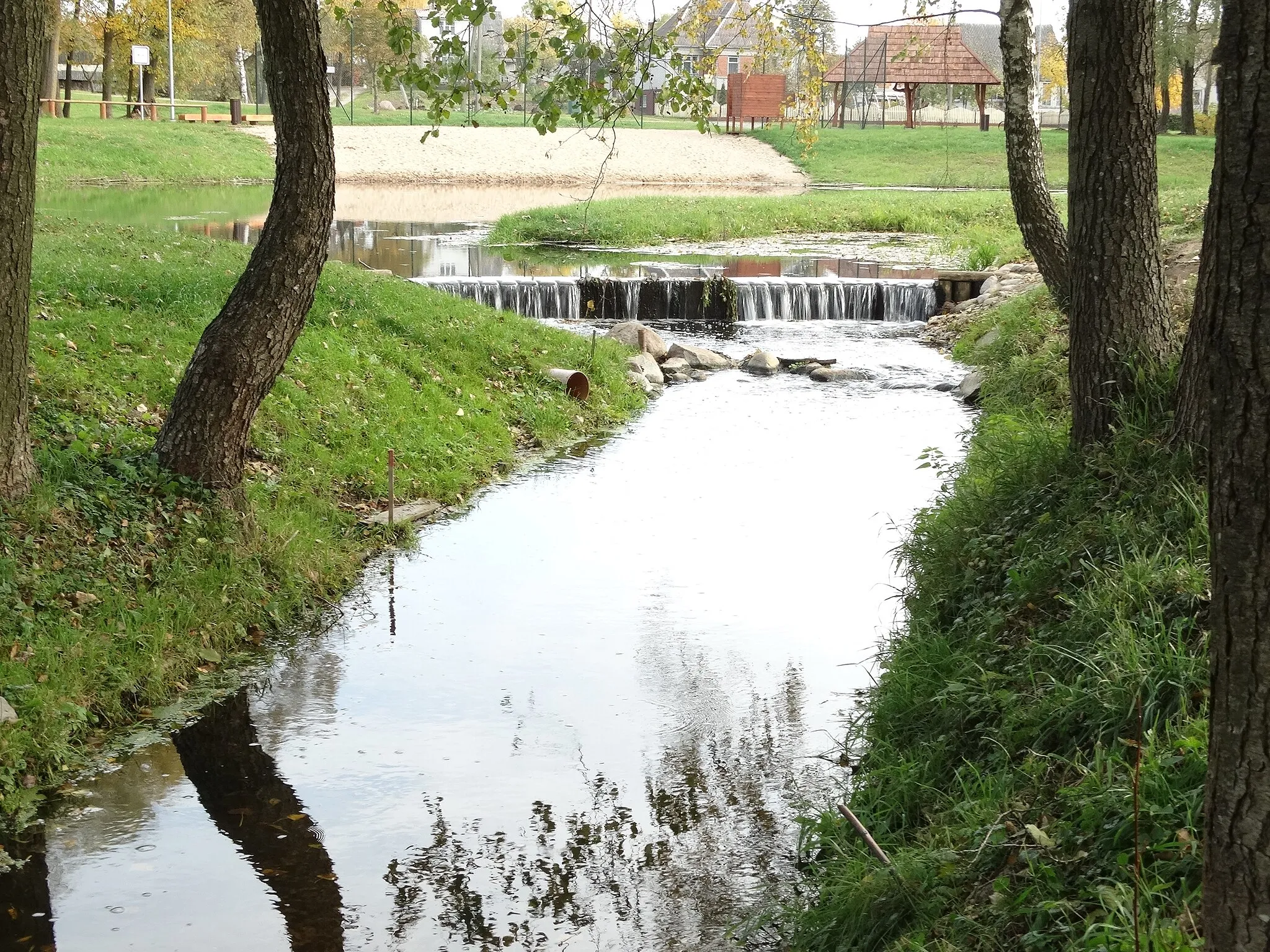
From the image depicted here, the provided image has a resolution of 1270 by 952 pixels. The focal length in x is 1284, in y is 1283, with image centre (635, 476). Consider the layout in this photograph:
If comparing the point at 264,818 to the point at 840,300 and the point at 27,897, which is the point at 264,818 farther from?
the point at 840,300

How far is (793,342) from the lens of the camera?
20.0 meters

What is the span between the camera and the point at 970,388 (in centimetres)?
1537

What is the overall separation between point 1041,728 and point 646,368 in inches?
471

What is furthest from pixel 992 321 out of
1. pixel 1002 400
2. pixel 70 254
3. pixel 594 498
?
pixel 70 254

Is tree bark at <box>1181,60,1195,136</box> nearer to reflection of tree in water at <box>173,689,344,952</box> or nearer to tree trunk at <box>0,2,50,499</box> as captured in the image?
tree trunk at <box>0,2,50,499</box>

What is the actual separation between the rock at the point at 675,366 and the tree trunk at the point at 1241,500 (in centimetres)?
1438

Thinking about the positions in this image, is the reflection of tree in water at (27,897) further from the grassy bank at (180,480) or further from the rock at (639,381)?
the rock at (639,381)

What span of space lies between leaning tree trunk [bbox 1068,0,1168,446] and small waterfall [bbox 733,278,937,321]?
1500 centimetres

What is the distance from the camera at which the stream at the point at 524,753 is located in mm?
5227

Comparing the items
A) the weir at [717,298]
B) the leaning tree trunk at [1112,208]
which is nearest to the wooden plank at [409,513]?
Answer: the leaning tree trunk at [1112,208]

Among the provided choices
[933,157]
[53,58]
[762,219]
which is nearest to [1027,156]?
[762,219]

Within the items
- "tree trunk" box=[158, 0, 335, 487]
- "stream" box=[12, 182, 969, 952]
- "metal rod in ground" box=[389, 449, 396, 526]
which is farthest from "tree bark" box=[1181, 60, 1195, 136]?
"tree trunk" box=[158, 0, 335, 487]

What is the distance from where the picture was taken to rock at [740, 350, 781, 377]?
58.2 feet

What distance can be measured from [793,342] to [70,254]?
412 inches
